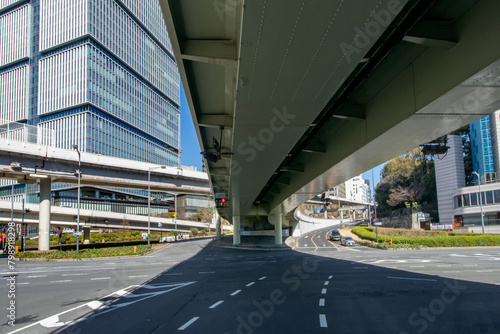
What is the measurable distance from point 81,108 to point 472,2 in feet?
344

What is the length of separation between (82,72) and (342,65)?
104m

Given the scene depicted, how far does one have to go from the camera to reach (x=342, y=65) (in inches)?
279

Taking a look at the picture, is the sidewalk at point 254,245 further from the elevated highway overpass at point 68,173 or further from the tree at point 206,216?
the tree at point 206,216

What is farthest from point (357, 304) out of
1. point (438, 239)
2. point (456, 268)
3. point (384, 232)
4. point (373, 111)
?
point (384, 232)

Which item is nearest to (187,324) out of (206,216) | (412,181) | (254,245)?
(254,245)

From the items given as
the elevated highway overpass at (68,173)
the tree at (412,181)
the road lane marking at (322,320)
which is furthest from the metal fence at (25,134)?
the tree at (412,181)

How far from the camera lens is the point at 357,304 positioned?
10859 millimetres

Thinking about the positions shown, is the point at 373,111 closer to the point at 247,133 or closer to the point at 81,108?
the point at 247,133

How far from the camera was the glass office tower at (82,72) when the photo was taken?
322ft

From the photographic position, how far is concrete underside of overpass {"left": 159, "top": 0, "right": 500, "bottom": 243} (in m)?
5.86

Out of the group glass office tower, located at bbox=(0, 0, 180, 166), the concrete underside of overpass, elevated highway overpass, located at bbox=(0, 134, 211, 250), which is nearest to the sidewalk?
elevated highway overpass, located at bbox=(0, 134, 211, 250)

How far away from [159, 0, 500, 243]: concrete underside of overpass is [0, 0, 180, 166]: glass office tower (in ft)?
306

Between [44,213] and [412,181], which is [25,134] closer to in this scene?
[44,213]

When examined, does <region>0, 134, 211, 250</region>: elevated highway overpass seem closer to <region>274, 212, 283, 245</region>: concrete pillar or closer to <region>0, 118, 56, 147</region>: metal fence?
<region>0, 118, 56, 147</region>: metal fence
